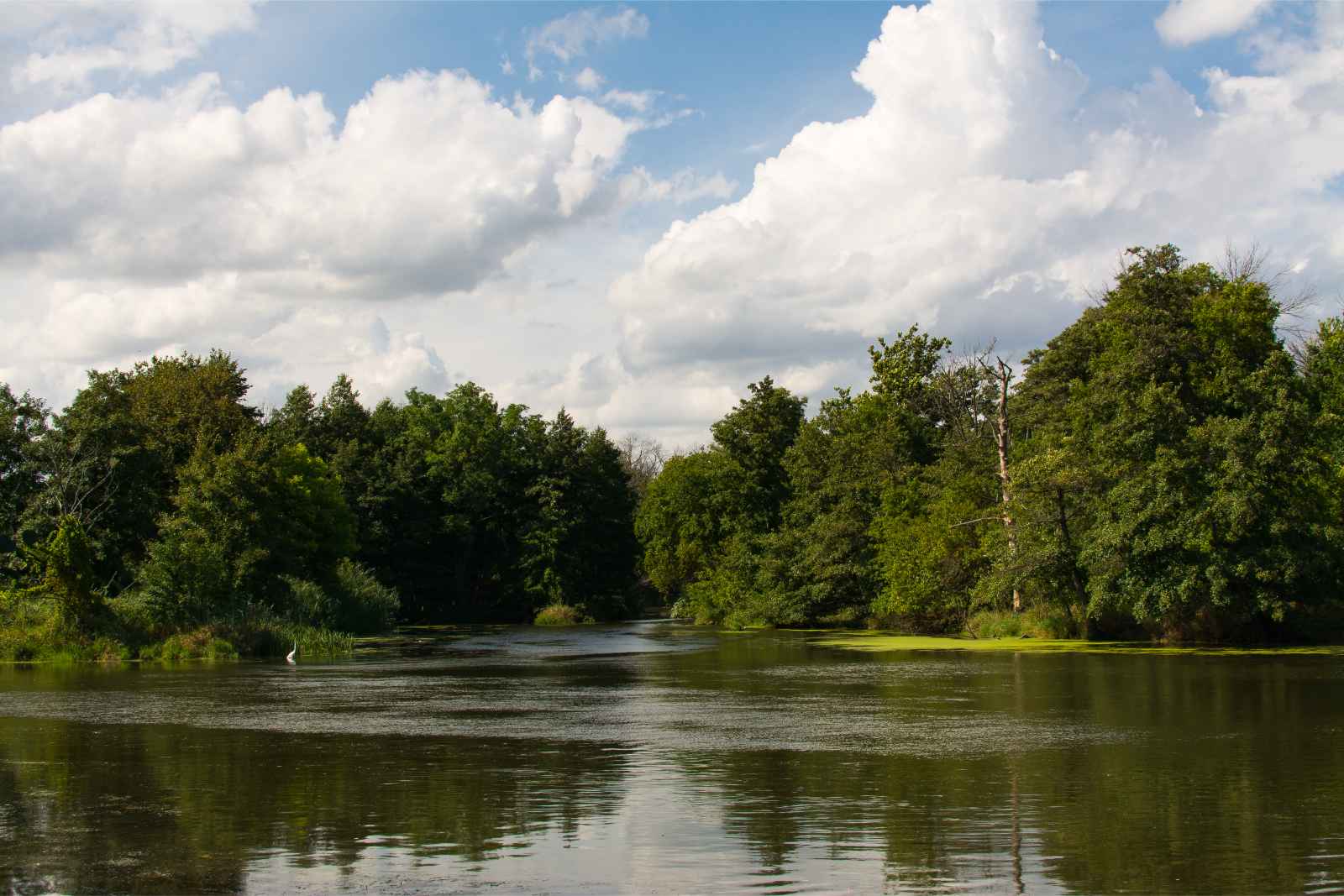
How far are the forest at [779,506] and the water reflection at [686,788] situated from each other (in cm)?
1674

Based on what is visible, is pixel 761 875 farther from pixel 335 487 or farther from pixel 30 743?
pixel 335 487

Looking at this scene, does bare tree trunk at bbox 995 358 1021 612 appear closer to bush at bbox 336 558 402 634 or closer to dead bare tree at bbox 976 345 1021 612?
dead bare tree at bbox 976 345 1021 612

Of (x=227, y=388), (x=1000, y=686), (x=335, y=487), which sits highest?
(x=227, y=388)

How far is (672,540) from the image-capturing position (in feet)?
356

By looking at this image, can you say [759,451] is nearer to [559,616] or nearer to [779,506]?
[779,506]

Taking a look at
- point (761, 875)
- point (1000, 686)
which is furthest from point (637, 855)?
point (1000, 686)

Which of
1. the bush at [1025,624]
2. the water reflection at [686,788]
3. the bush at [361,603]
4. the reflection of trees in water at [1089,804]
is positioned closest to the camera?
the reflection of trees in water at [1089,804]

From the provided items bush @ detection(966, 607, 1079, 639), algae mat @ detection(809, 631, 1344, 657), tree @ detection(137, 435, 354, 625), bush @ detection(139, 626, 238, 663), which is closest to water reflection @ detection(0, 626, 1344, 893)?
algae mat @ detection(809, 631, 1344, 657)

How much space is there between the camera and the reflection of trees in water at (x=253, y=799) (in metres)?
13.5

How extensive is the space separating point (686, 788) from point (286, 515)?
48.8 metres

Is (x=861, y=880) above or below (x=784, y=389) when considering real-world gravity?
below

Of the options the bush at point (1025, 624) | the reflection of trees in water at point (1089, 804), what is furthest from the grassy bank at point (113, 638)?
the reflection of trees in water at point (1089, 804)

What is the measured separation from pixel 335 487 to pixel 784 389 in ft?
119

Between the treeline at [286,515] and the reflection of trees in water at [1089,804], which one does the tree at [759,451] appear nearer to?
the treeline at [286,515]
